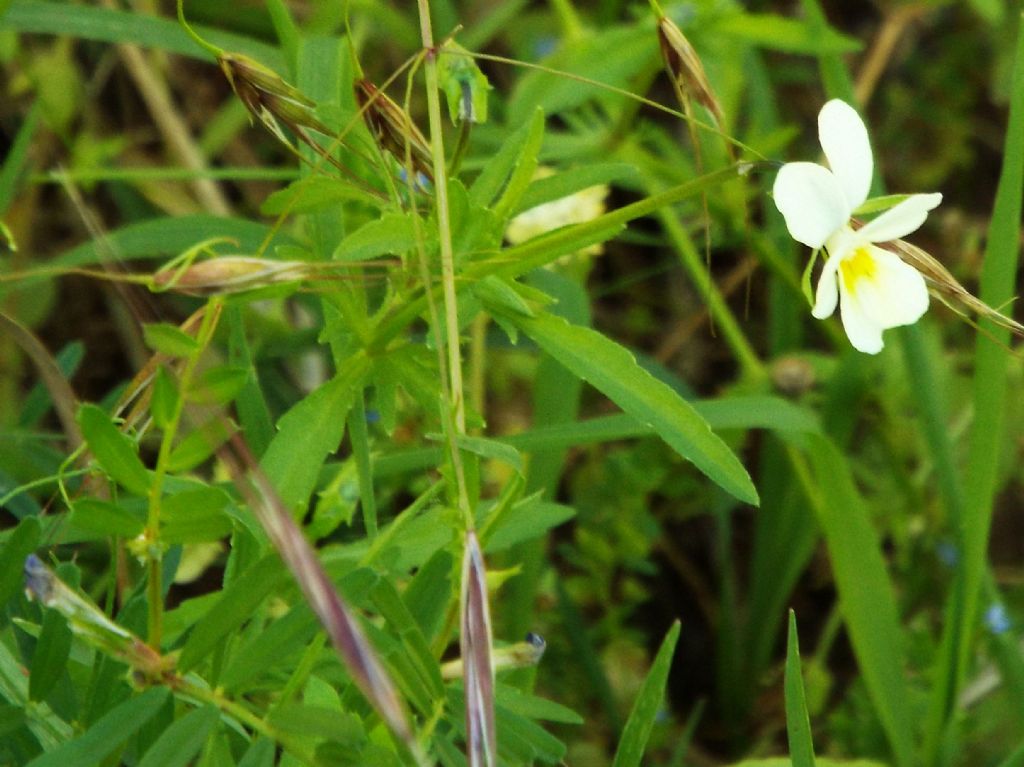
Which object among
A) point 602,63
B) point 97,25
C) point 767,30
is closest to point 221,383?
point 97,25

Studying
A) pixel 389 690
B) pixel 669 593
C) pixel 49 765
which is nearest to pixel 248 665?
pixel 49 765

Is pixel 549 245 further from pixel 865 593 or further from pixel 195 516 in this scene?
pixel 865 593

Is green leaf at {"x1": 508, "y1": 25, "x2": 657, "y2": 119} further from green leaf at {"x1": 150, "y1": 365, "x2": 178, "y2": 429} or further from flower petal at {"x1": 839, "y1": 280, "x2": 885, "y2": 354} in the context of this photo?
green leaf at {"x1": 150, "y1": 365, "x2": 178, "y2": 429}

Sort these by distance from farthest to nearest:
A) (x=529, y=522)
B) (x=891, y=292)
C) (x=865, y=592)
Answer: (x=865, y=592) → (x=529, y=522) → (x=891, y=292)

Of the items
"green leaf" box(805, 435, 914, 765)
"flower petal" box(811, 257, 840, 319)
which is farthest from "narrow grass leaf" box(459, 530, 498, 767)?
"green leaf" box(805, 435, 914, 765)

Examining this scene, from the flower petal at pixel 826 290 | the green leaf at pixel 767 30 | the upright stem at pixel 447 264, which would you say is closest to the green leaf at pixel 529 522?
the upright stem at pixel 447 264

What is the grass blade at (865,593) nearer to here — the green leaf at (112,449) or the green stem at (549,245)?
the green stem at (549,245)
